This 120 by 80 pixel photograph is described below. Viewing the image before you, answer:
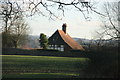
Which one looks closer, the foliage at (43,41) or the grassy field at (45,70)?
the grassy field at (45,70)

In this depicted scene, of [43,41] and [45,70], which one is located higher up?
[43,41]

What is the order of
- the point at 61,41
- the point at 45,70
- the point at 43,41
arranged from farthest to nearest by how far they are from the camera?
the point at 43,41 → the point at 61,41 → the point at 45,70

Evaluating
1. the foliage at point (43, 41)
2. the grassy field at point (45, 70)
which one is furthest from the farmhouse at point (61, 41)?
the grassy field at point (45, 70)

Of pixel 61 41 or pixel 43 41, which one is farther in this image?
pixel 43 41

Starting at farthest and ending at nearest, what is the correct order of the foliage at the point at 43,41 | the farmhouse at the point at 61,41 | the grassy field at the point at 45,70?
the foliage at the point at 43,41
the farmhouse at the point at 61,41
the grassy field at the point at 45,70

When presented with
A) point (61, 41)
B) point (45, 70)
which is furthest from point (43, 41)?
point (45, 70)

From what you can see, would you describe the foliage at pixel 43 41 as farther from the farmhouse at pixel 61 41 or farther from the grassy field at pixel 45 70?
the grassy field at pixel 45 70

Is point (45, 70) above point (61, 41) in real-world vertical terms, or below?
below

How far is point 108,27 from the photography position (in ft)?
114

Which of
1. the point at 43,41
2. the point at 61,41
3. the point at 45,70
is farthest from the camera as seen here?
the point at 43,41

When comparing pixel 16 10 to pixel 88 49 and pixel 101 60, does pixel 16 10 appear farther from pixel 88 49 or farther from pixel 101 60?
pixel 101 60

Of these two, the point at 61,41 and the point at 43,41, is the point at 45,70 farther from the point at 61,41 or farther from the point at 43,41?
the point at 43,41

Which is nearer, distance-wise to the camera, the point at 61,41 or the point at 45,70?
the point at 45,70

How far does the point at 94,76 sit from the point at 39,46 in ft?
165
